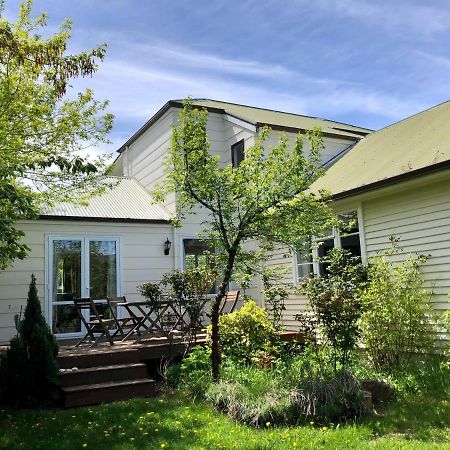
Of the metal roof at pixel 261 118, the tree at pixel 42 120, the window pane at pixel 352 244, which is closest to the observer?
the tree at pixel 42 120

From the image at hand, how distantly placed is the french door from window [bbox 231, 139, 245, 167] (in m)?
3.92

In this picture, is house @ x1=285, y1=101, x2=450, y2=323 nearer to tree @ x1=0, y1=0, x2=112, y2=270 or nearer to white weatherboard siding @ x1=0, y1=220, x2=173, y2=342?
white weatherboard siding @ x1=0, y1=220, x2=173, y2=342

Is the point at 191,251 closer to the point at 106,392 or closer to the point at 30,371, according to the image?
the point at 106,392

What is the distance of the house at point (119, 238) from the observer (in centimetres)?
1019

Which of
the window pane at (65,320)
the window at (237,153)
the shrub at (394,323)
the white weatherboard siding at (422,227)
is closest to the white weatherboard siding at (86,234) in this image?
the window pane at (65,320)

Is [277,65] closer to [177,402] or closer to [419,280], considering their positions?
[419,280]

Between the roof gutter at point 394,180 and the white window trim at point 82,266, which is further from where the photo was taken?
the white window trim at point 82,266

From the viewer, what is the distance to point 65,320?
10.3 metres

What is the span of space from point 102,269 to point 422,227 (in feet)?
23.2

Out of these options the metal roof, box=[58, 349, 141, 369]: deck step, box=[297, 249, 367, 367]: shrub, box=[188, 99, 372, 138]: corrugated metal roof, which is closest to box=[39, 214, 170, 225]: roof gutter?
the metal roof

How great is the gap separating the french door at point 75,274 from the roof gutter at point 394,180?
5540mm

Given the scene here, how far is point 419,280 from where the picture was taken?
7.40 m

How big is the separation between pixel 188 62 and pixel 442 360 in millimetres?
7845

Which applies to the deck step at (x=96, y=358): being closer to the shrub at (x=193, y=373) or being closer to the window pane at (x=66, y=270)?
the shrub at (x=193, y=373)
